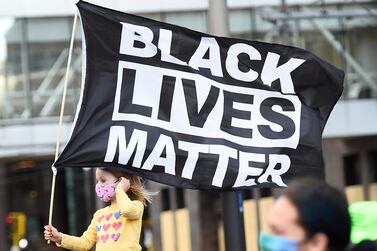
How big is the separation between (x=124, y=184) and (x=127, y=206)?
274mm

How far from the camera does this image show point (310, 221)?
8.48ft

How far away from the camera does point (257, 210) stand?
19.2 m

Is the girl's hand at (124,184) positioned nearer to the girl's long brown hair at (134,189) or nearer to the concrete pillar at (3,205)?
the girl's long brown hair at (134,189)

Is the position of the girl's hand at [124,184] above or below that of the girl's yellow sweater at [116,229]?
above

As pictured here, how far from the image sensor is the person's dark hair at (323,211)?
102 inches

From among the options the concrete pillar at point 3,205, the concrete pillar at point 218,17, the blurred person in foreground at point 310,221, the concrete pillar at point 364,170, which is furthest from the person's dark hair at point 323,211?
the concrete pillar at point 364,170

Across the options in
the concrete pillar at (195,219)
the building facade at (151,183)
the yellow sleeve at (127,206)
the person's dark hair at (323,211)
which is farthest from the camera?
the concrete pillar at (195,219)

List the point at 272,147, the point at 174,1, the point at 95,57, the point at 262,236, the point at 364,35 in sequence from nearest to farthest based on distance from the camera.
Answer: the point at 262,236, the point at 95,57, the point at 272,147, the point at 174,1, the point at 364,35

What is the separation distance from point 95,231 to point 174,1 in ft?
44.6

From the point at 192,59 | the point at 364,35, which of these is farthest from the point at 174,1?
the point at 192,59

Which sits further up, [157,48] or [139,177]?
[157,48]

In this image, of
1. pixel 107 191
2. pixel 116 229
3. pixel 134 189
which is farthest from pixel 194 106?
pixel 116 229

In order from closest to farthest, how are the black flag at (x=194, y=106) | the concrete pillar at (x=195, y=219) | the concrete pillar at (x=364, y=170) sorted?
the black flag at (x=194, y=106) → the concrete pillar at (x=195, y=219) → the concrete pillar at (x=364, y=170)

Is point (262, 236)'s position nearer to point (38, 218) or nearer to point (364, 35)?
point (38, 218)
